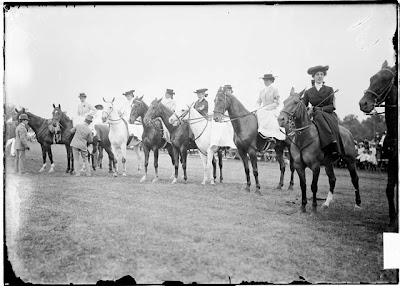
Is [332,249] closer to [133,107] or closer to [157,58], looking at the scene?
[157,58]

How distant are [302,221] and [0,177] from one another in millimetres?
4624

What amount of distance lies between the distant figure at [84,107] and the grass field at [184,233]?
113 centimetres

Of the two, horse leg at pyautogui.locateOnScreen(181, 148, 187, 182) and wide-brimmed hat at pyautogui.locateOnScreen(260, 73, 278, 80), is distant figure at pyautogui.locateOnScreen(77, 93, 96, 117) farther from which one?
wide-brimmed hat at pyautogui.locateOnScreen(260, 73, 278, 80)

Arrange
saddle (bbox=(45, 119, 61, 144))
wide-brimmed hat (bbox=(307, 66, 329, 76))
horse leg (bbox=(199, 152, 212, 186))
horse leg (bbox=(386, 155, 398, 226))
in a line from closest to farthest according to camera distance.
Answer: horse leg (bbox=(386, 155, 398, 226)) < wide-brimmed hat (bbox=(307, 66, 329, 76)) < saddle (bbox=(45, 119, 61, 144)) < horse leg (bbox=(199, 152, 212, 186))

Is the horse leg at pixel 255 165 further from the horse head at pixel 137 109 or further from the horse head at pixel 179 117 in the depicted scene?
the horse head at pixel 137 109

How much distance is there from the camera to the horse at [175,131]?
730 centimetres

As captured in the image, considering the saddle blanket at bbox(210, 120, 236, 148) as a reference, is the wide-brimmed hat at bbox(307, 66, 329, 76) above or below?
above

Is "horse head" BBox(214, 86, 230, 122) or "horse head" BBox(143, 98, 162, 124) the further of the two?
"horse head" BBox(143, 98, 162, 124)

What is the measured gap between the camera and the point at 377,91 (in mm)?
5086

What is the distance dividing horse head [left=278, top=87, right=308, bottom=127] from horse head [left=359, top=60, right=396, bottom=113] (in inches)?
35.5

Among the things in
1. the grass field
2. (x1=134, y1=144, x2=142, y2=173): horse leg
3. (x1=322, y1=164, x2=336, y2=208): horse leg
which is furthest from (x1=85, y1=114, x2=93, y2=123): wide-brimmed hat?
(x1=322, y1=164, x2=336, y2=208): horse leg

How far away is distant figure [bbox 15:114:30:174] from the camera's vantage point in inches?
222

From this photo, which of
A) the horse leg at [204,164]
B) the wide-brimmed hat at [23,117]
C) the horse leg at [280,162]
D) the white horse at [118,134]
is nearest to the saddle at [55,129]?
the wide-brimmed hat at [23,117]

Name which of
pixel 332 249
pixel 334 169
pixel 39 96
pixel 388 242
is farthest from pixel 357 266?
pixel 39 96
